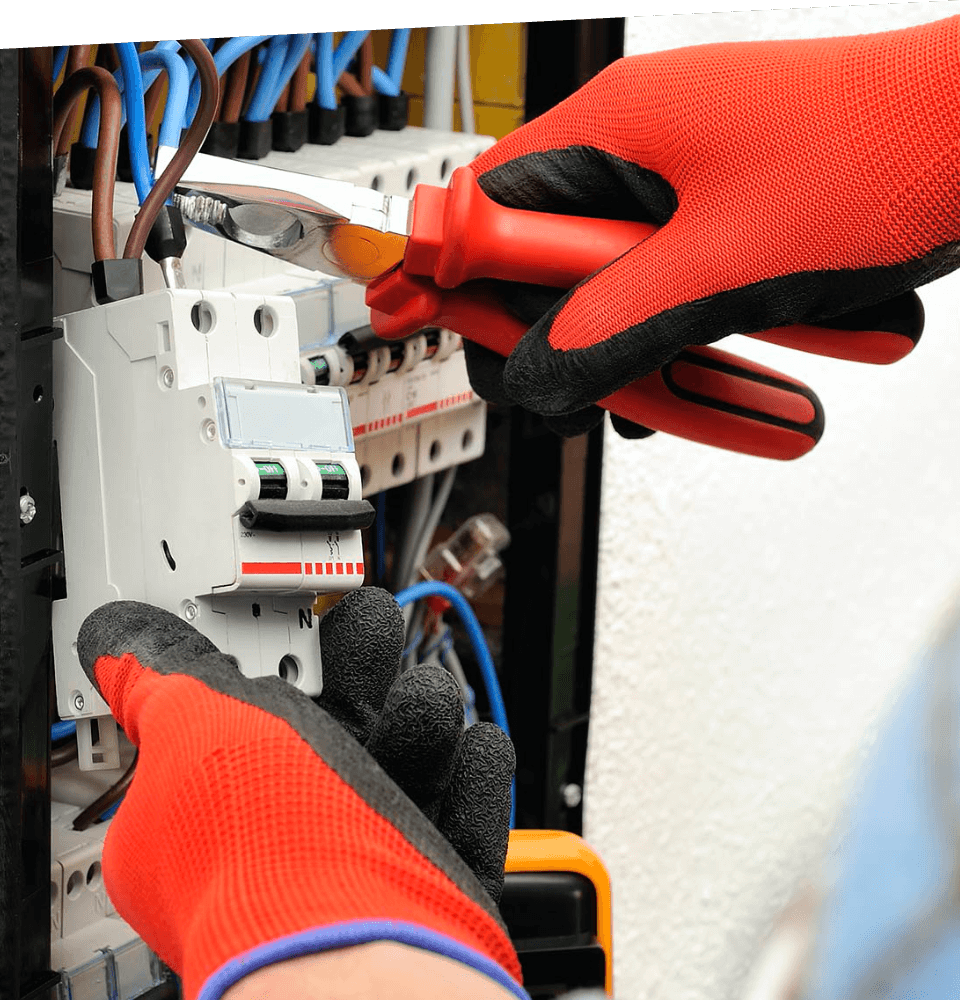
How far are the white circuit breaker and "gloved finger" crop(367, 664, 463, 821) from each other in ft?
0.32

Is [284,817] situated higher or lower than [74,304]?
lower

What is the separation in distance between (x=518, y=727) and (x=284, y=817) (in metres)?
0.70

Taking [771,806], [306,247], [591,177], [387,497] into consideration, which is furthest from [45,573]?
[771,806]

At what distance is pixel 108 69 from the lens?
714 mm

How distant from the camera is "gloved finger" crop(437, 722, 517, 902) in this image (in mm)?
523

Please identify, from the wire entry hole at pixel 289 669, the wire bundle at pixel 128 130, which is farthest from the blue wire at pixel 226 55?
the wire entry hole at pixel 289 669

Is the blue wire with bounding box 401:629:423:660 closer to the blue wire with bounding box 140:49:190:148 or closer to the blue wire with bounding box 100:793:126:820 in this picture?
the blue wire with bounding box 100:793:126:820

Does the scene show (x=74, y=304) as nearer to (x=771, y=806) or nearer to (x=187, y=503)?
(x=187, y=503)

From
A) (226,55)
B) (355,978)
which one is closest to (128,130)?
(226,55)

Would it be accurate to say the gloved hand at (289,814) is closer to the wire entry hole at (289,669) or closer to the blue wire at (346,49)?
the wire entry hole at (289,669)

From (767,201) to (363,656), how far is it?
288 mm

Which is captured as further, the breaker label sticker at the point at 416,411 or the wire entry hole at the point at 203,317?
the breaker label sticker at the point at 416,411

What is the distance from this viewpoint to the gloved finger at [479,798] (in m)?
0.52

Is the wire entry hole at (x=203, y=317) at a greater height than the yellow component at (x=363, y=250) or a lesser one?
lesser
